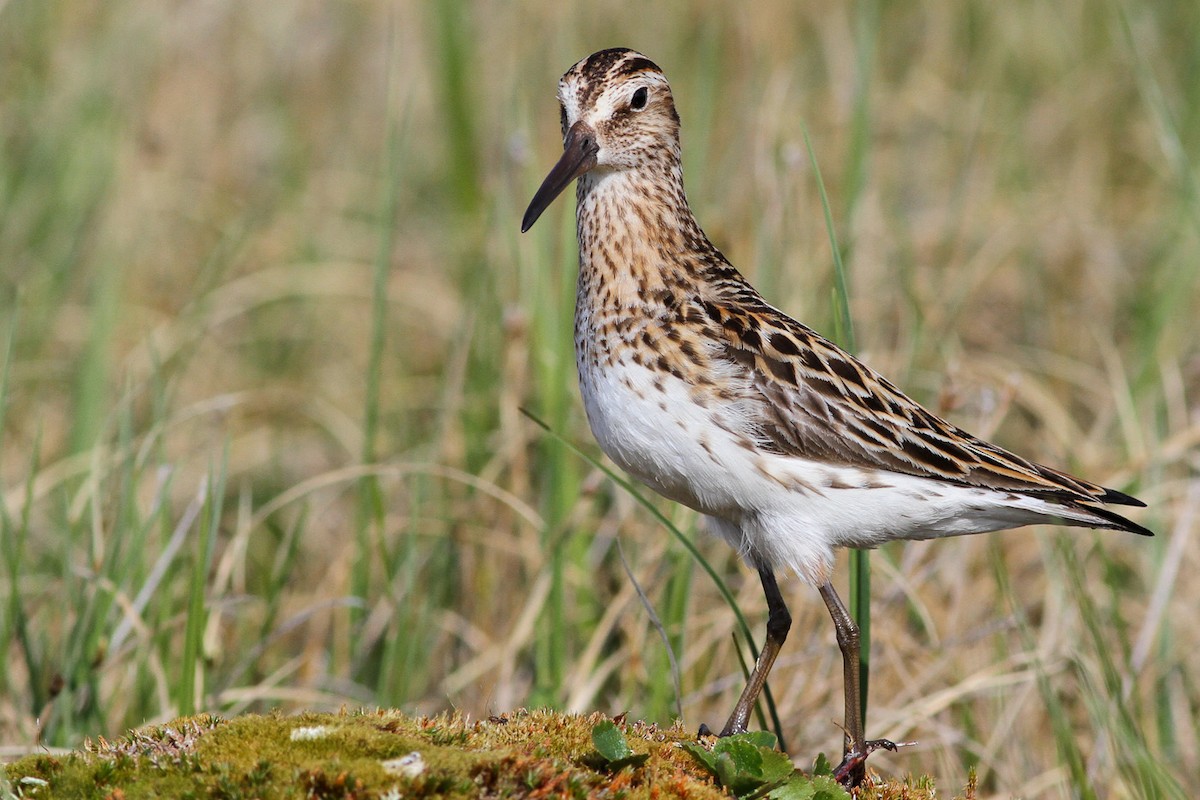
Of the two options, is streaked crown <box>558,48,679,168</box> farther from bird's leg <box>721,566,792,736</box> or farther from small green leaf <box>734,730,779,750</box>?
small green leaf <box>734,730,779,750</box>

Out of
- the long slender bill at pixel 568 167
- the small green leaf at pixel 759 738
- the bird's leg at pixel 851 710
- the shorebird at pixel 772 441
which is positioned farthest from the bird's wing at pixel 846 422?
the small green leaf at pixel 759 738

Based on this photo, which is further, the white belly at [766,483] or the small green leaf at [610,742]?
the white belly at [766,483]

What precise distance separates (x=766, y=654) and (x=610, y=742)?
1.39 meters

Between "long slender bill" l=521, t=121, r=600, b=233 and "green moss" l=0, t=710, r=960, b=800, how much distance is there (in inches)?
76.1

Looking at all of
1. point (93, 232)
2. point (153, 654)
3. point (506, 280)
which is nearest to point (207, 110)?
point (93, 232)

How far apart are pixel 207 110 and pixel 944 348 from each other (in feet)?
20.8

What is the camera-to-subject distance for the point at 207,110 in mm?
10852

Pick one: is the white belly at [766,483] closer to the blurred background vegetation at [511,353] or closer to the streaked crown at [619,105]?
the blurred background vegetation at [511,353]

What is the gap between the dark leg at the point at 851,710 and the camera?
13.2 feet

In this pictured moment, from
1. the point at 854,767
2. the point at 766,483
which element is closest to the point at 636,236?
the point at 766,483

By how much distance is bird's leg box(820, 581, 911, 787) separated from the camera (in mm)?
4023

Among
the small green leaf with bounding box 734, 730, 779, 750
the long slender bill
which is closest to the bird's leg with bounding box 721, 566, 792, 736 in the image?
the small green leaf with bounding box 734, 730, 779, 750

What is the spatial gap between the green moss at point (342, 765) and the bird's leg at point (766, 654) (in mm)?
977

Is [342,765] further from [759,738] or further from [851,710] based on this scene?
[851,710]
